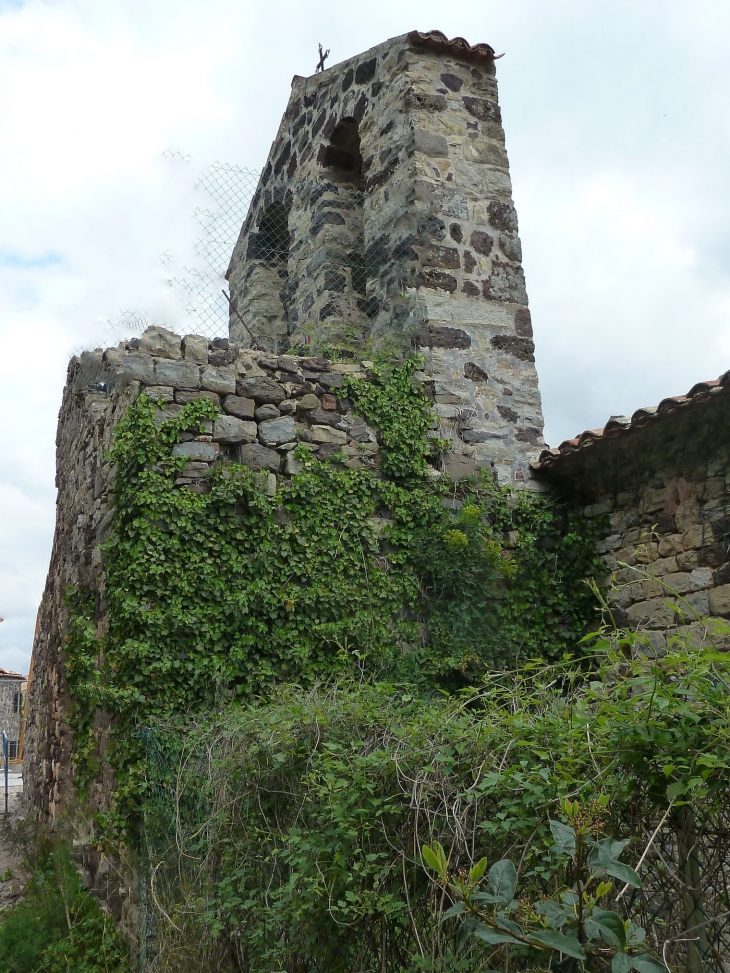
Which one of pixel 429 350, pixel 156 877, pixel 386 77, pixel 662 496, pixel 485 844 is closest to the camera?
pixel 485 844

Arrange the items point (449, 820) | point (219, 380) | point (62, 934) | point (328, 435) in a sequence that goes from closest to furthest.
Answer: point (449, 820)
point (62, 934)
point (219, 380)
point (328, 435)

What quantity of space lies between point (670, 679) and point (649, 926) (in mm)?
605

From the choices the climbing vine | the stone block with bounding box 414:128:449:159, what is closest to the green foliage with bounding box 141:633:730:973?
the climbing vine

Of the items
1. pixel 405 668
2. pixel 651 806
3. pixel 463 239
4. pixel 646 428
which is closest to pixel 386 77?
pixel 463 239

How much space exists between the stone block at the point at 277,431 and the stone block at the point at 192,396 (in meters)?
0.34

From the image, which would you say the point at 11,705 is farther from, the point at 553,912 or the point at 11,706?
the point at 553,912

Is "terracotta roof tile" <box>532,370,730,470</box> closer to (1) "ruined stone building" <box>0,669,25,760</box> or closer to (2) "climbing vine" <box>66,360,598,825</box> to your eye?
(2) "climbing vine" <box>66,360,598,825</box>

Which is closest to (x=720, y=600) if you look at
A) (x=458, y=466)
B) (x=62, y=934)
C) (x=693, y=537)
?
(x=693, y=537)

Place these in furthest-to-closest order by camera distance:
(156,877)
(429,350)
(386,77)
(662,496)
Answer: (386,77), (429,350), (662,496), (156,877)

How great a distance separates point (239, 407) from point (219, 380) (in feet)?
0.72

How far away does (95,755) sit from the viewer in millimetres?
5262

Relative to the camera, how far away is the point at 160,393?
5.47 metres

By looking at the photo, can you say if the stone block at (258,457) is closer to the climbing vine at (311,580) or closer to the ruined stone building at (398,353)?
the ruined stone building at (398,353)

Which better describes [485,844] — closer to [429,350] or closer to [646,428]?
[646,428]
